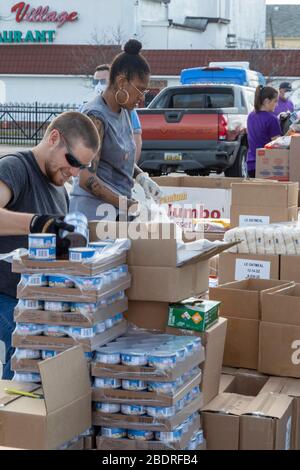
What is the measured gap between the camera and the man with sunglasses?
3688 mm

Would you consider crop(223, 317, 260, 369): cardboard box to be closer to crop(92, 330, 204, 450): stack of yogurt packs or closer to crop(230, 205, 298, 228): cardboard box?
crop(92, 330, 204, 450): stack of yogurt packs

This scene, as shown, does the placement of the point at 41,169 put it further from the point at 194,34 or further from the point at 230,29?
the point at 230,29

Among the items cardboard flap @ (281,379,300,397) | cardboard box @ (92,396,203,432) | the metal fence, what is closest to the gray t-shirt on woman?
cardboard flap @ (281,379,300,397)

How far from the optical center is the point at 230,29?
152 ft

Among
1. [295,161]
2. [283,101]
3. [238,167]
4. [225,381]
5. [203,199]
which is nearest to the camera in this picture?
[225,381]

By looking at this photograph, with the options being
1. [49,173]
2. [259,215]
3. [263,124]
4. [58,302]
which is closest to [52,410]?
[58,302]

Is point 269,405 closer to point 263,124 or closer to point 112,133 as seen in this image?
point 112,133

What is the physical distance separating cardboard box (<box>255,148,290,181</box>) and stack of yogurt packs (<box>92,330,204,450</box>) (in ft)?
15.9

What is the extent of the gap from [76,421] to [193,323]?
0.73m

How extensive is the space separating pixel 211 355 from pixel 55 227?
2.91 feet

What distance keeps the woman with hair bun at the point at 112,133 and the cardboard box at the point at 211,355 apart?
1238mm

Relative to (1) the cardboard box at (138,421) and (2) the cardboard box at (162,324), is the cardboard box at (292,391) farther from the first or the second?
(1) the cardboard box at (138,421)

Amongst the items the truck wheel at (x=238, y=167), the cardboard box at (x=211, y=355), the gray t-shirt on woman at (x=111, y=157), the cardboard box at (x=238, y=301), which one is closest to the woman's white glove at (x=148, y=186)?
the gray t-shirt on woman at (x=111, y=157)

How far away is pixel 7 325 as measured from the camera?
3773 mm
